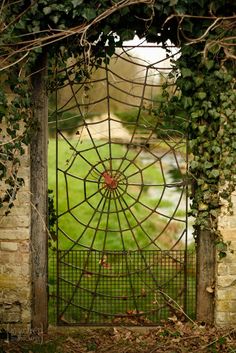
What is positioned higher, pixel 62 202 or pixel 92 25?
pixel 92 25

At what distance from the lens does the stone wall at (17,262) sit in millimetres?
5000

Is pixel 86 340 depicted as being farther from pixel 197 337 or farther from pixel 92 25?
pixel 92 25

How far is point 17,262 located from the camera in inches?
199

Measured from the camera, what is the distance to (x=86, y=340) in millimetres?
5199

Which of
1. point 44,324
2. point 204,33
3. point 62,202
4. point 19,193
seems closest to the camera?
point 204,33

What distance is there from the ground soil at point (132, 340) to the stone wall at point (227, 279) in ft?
0.44

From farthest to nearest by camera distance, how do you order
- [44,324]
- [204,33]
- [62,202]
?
[62,202], [44,324], [204,33]

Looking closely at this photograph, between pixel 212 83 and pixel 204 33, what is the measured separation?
424mm

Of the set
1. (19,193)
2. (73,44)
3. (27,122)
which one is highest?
(73,44)

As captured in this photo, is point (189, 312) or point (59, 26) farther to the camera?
point (189, 312)

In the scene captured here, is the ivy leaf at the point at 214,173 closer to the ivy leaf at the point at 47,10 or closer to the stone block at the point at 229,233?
the stone block at the point at 229,233

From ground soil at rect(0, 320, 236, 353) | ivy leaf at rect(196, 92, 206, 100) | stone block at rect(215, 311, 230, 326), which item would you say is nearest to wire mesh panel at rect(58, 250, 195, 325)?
ground soil at rect(0, 320, 236, 353)

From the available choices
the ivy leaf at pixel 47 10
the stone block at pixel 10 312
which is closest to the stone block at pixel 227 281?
the stone block at pixel 10 312

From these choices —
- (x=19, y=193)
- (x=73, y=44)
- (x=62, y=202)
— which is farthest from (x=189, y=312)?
(x=62, y=202)
